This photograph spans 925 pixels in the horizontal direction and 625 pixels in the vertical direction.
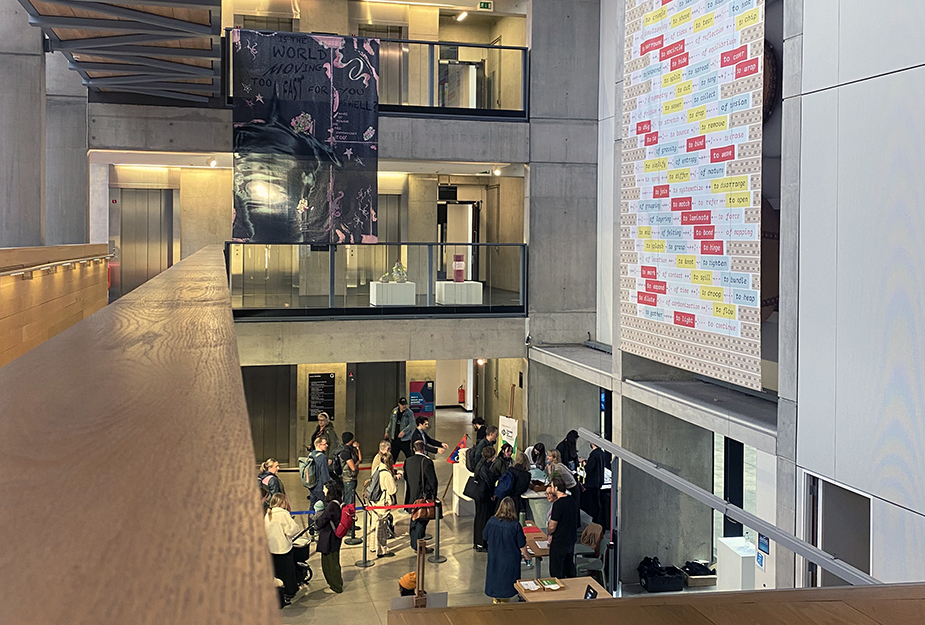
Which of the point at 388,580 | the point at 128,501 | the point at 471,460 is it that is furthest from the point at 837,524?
the point at 128,501

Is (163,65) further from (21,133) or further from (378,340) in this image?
(378,340)

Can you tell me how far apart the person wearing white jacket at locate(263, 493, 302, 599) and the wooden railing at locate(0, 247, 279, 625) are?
8.32 meters

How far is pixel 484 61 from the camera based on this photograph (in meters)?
15.2

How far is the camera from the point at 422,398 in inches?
712

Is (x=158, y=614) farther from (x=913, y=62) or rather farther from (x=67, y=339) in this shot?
(x=913, y=62)

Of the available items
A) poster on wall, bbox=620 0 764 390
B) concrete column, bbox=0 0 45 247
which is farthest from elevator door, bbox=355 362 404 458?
concrete column, bbox=0 0 45 247

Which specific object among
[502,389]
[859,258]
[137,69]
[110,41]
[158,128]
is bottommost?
[502,389]

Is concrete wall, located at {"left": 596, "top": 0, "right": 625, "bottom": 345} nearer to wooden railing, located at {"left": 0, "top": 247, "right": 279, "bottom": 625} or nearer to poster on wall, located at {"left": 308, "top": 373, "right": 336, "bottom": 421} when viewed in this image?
poster on wall, located at {"left": 308, "top": 373, "right": 336, "bottom": 421}

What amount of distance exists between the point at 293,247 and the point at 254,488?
13.7 m

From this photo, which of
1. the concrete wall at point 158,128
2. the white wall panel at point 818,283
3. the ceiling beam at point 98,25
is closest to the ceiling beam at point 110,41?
the ceiling beam at point 98,25

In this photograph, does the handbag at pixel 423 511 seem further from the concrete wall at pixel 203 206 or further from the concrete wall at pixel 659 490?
the concrete wall at pixel 203 206

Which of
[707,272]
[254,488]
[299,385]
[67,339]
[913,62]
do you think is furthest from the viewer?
[299,385]

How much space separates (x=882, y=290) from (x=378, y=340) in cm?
947

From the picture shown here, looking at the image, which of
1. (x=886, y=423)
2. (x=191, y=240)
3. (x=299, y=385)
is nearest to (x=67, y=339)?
(x=886, y=423)
